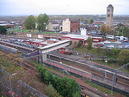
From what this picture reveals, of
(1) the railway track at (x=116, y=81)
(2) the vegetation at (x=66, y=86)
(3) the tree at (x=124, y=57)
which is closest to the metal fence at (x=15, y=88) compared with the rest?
(2) the vegetation at (x=66, y=86)

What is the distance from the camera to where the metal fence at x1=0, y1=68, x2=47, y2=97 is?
A: 7574 mm

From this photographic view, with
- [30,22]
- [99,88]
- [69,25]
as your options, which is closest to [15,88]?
[99,88]

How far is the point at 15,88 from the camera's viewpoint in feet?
26.1

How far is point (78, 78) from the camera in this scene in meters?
10.6

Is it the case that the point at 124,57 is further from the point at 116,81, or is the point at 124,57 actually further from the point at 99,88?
the point at 99,88

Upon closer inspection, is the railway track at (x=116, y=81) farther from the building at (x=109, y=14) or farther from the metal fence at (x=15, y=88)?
the building at (x=109, y=14)

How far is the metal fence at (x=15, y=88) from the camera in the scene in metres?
7.57

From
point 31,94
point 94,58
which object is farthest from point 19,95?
point 94,58

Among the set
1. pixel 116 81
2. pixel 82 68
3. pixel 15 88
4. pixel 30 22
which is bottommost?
pixel 116 81

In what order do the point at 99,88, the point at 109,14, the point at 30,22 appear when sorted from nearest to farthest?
the point at 99,88
the point at 30,22
the point at 109,14

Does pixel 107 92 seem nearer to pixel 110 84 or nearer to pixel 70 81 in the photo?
pixel 110 84

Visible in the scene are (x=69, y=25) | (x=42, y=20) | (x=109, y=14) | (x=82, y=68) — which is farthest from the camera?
(x=109, y=14)

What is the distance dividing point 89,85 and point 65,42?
9.04m

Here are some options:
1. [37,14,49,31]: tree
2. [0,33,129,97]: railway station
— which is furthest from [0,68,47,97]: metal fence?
[37,14,49,31]: tree
